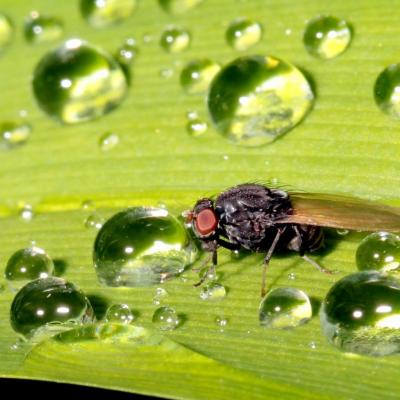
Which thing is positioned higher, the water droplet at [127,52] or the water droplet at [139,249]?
the water droplet at [127,52]

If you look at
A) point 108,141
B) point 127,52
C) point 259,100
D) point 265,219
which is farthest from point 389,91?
point 127,52

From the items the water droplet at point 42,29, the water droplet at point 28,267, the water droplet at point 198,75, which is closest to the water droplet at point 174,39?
the water droplet at point 198,75

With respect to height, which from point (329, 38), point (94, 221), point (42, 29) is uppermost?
point (42, 29)

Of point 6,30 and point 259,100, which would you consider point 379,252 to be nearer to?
point 259,100

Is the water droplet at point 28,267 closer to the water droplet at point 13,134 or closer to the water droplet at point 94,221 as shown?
the water droplet at point 94,221

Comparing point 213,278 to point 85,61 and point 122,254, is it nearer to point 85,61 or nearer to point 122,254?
point 122,254
